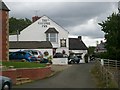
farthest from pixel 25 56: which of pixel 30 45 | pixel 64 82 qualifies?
pixel 30 45

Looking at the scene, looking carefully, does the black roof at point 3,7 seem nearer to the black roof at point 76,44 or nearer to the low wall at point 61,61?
the low wall at point 61,61

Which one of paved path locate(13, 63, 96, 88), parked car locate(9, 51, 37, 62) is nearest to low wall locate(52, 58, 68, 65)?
parked car locate(9, 51, 37, 62)

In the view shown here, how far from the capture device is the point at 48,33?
64750 mm

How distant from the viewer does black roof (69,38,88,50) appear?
75363 millimetres

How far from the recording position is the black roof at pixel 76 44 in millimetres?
75363

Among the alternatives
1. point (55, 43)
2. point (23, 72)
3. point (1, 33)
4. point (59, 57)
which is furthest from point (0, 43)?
point (55, 43)

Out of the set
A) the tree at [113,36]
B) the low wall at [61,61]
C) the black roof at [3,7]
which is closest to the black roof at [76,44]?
the low wall at [61,61]

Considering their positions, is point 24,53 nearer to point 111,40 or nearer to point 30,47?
point 111,40

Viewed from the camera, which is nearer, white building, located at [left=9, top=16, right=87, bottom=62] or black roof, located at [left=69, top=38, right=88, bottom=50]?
white building, located at [left=9, top=16, right=87, bottom=62]

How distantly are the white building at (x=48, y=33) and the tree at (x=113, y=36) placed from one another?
20586mm

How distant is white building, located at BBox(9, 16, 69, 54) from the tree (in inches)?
810

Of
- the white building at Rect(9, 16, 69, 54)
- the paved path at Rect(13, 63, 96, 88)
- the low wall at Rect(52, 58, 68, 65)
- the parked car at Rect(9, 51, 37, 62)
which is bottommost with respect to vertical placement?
the paved path at Rect(13, 63, 96, 88)

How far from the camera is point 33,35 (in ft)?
216

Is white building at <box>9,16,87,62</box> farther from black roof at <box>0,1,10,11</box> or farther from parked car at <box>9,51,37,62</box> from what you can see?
black roof at <box>0,1,10,11</box>
